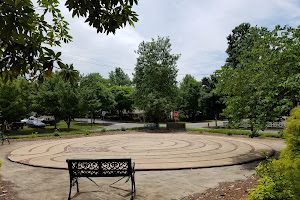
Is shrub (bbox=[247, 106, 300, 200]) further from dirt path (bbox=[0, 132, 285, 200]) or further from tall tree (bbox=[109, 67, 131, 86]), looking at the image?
tall tree (bbox=[109, 67, 131, 86])

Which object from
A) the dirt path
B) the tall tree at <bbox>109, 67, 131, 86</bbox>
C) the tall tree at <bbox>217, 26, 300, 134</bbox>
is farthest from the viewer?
the tall tree at <bbox>109, 67, 131, 86</bbox>

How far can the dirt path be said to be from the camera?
6219 millimetres

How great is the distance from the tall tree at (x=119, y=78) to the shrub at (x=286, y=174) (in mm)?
77745

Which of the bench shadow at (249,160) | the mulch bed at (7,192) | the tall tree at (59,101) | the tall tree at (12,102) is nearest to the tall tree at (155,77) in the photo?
the tall tree at (59,101)

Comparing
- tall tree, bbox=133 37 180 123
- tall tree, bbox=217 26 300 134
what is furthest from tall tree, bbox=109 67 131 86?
tall tree, bbox=217 26 300 134

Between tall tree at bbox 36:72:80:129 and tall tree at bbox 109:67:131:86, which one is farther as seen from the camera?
tall tree at bbox 109:67:131:86

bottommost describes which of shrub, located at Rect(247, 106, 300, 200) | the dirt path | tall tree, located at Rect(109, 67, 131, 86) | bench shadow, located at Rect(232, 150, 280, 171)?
the dirt path

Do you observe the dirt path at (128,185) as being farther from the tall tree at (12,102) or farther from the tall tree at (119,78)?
the tall tree at (119,78)

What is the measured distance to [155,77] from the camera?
96.1 feet

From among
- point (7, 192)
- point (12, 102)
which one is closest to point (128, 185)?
point (7, 192)

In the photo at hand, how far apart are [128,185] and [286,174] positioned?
14.7 feet

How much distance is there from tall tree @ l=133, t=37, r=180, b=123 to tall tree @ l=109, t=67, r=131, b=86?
51.2m

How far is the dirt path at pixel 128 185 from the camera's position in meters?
6.22

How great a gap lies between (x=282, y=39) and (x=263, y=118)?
346 cm
